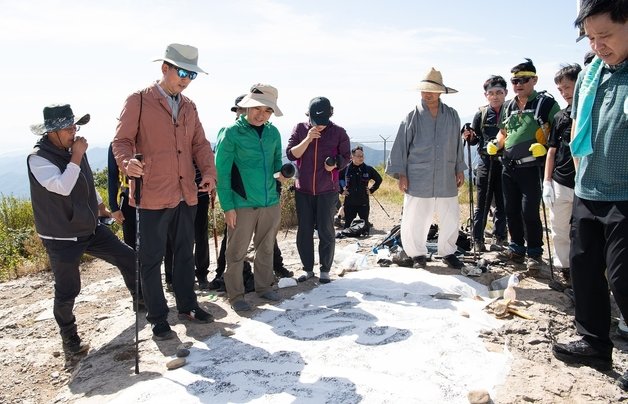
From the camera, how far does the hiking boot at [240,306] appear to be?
4871 millimetres

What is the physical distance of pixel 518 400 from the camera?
2959 mm

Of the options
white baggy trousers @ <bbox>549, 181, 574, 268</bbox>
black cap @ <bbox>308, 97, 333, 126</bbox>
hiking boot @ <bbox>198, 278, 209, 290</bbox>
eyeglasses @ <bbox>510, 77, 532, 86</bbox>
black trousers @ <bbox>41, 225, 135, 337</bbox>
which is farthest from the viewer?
hiking boot @ <bbox>198, 278, 209, 290</bbox>

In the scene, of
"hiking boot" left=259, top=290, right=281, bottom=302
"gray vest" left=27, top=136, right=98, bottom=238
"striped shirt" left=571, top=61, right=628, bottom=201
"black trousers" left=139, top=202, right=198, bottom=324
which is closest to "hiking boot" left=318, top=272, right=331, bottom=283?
"hiking boot" left=259, top=290, right=281, bottom=302

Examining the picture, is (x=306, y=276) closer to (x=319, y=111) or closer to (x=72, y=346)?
(x=319, y=111)

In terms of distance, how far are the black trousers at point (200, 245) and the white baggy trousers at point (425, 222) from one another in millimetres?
2438

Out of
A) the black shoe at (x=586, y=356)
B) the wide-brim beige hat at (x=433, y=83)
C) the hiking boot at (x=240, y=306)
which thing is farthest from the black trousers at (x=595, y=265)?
the hiking boot at (x=240, y=306)

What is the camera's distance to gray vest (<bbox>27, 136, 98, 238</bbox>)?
4074mm

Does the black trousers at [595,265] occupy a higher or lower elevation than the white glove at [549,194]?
lower

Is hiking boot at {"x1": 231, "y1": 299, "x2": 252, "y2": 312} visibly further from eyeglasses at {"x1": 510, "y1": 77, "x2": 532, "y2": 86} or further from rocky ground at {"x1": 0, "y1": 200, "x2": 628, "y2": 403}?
eyeglasses at {"x1": 510, "y1": 77, "x2": 532, "y2": 86}

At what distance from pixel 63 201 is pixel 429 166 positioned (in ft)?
12.8

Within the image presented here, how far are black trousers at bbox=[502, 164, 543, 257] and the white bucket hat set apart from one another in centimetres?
379

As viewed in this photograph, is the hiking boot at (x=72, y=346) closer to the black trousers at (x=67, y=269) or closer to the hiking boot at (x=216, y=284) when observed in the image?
the black trousers at (x=67, y=269)

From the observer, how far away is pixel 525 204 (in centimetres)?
558

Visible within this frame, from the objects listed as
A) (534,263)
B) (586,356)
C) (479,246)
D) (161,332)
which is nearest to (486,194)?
(479,246)
